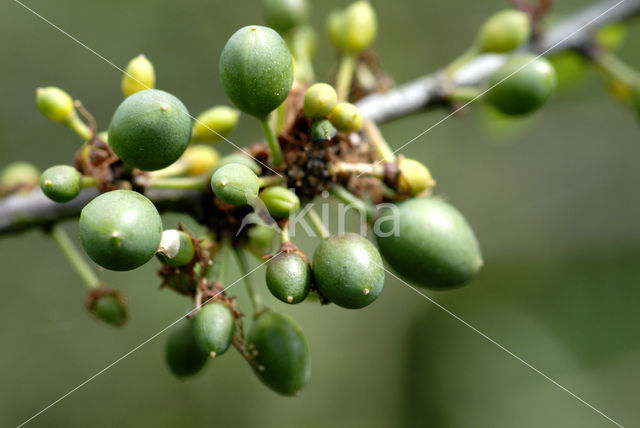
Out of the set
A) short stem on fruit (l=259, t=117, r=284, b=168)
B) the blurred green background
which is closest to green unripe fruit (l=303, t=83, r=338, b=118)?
short stem on fruit (l=259, t=117, r=284, b=168)

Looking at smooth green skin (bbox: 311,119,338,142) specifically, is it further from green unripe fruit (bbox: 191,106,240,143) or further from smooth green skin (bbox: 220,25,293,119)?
green unripe fruit (bbox: 191,106,240,143)

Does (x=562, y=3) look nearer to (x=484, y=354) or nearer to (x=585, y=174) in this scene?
(x=585, y=174)

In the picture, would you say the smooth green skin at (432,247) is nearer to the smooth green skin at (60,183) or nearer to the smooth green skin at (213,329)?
the smooth green skin at (213,329)

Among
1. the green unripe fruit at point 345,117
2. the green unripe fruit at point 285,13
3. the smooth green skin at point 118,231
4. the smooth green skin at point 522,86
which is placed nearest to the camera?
the smooth green skin at point 118,231

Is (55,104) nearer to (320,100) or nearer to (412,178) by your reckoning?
(320,100)

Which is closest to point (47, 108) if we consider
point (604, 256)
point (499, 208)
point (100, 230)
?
point (100, 230)

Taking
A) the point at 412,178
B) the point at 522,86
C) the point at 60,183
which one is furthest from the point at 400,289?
the point at 60,183

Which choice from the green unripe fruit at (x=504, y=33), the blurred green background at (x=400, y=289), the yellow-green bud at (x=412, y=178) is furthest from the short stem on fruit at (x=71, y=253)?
the blurred green background at (x=400, y=289)
